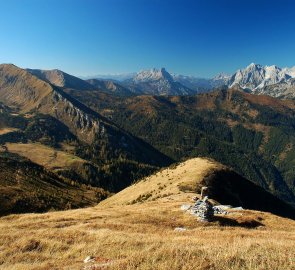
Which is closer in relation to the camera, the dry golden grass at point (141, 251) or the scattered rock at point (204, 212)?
the dry golden grass at point (141, 251)

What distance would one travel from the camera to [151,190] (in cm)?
11438

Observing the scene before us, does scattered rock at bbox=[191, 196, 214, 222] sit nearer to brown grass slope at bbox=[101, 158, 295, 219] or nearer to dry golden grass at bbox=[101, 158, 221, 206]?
brown grass slope at bbox=[101, 158, 295, 219]

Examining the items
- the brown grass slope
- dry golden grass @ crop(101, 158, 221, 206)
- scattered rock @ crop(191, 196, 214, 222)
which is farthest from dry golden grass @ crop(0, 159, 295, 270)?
the brown grass slope

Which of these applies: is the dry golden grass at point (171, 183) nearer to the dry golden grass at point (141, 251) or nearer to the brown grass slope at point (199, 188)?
the brown grass slope at point (199, 188)

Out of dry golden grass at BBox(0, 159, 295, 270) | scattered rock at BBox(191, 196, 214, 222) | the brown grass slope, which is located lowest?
the brown grass slope

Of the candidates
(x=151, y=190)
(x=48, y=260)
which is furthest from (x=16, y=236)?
(x=151, y=190)

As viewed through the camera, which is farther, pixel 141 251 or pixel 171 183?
pixel 171 183

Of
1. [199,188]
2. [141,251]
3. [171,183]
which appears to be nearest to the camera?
[141,251]

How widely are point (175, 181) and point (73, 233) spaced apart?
86.6m

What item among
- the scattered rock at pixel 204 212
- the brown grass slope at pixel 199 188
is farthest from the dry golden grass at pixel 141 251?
the brown grass slope at pixel 199 188

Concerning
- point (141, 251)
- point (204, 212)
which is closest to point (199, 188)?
point (204, 212)

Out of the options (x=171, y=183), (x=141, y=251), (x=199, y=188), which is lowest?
(x=171, y=183)

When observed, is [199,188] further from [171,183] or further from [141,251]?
[141,251]

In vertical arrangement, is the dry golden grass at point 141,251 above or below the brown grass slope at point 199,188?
above
